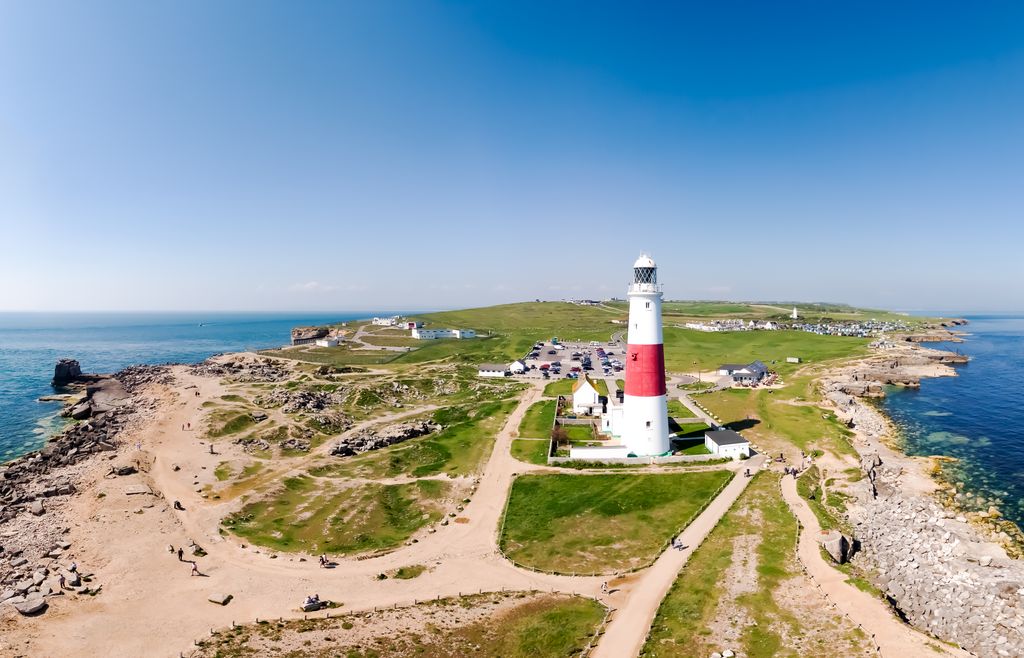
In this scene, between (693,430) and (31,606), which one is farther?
(693,430)

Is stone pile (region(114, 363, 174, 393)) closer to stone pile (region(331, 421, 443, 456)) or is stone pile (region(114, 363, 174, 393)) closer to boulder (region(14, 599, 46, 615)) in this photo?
stone pile (region(331, 421, 443, 456))

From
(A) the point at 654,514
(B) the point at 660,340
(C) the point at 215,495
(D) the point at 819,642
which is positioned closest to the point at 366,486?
(C) the point at 215,495

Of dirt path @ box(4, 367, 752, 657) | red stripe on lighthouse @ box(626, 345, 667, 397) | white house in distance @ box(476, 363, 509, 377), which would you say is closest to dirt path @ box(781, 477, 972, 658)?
dirt path @ box(4, 367, 752, 657)

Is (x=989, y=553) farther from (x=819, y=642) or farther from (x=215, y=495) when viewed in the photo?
(x=215, y=495)

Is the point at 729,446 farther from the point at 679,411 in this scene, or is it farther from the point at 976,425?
the point at 976,425

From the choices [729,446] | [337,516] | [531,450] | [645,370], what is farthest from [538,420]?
[337,516]

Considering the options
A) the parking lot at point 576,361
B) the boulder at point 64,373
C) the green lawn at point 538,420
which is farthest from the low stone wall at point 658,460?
the boulder at point 64,373
